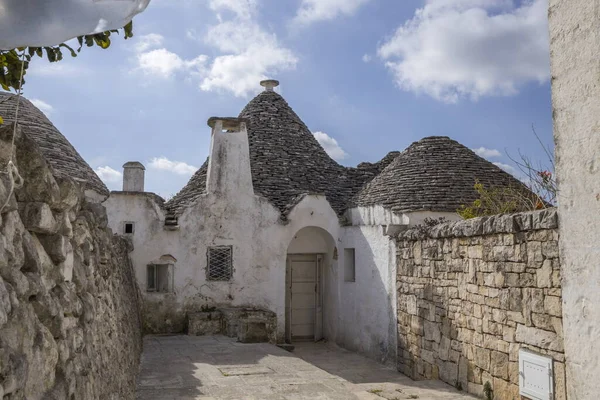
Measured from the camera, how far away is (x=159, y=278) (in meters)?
13.0

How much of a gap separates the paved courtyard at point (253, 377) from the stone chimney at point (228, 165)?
3.79m

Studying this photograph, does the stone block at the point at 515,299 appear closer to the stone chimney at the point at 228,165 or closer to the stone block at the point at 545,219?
the stone block at the point at 545,219

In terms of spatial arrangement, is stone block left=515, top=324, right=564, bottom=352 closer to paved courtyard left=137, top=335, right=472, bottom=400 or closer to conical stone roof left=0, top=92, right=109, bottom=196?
paved courtyard left=137, top=335, right=472, bottom=400

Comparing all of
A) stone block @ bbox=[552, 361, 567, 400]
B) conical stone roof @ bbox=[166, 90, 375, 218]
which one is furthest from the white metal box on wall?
conical stone roof @ bbox=[166, 90, 375, 218]

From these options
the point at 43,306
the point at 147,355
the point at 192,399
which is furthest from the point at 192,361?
the point at 43,306

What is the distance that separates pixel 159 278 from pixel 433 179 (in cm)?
655

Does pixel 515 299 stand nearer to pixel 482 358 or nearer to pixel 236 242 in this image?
pixel 482 358

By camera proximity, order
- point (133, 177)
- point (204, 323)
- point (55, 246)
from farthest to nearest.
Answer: point (133, 177) < point (204, 323) < point (55, 246)

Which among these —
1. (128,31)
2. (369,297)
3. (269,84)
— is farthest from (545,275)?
(269,84)

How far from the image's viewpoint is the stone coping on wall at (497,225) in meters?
5.82

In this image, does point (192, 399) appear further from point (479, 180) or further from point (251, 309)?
point (479, 180)

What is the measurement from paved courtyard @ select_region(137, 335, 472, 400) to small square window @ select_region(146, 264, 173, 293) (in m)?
2.02

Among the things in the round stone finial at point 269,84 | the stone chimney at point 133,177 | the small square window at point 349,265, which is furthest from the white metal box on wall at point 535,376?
the round stone finial at point 269,84

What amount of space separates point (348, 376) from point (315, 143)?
796 cm
